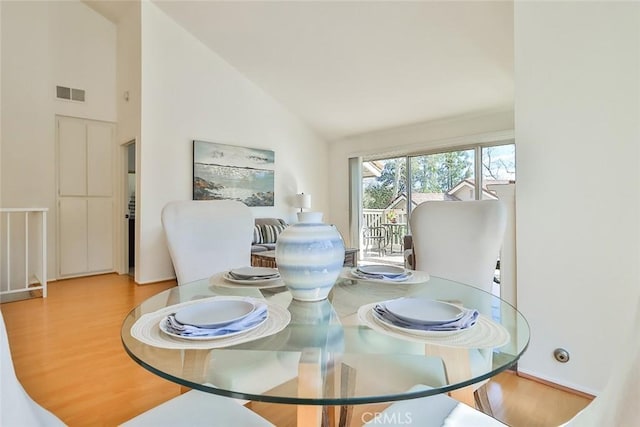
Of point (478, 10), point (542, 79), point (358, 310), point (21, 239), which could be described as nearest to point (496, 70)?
point (478, 10)

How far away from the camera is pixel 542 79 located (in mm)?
1843

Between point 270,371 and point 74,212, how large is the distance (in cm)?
526

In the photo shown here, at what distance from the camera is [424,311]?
897mm

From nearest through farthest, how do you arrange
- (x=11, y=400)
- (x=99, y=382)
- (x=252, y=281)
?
(x=11, y=400)
(x=252, y=281)
(x=99, y=382)

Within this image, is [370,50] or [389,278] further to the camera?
[370,50]

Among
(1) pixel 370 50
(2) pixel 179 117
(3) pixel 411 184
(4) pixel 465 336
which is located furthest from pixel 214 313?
(3) pixel 411 184

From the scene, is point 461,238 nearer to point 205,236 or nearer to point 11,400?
point 205,236

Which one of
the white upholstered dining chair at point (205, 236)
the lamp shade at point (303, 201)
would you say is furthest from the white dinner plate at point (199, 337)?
the lamp shade at point (303, 201)

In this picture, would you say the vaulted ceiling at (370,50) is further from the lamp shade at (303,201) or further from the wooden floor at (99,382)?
the wooden floor at (99,382)

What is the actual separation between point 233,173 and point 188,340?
4.70m

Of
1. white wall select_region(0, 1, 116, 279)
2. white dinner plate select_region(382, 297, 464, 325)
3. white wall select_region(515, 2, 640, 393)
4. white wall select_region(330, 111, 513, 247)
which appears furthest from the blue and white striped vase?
white wall select_region(0, 1, 116, 279)

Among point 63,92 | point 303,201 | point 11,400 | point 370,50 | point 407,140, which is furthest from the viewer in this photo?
point 303,201

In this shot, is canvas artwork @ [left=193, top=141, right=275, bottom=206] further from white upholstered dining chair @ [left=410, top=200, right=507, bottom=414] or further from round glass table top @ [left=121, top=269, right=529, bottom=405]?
round glass table top @ [left=121, top=269, right=529, bottom=405]

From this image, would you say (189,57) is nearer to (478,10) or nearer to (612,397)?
(478,10)
